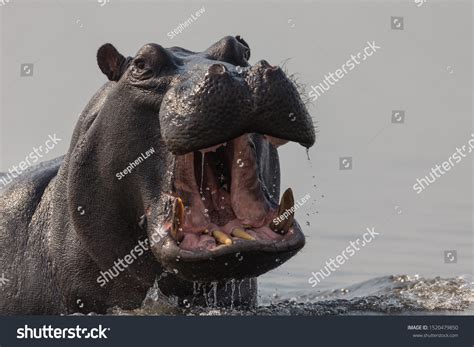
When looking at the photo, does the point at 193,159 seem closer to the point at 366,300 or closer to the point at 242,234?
the point at 242,234

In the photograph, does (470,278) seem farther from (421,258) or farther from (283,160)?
(283,160)

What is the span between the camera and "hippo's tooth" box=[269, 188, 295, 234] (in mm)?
5762

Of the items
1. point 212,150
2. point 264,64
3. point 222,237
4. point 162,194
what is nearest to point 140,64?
point 212,150

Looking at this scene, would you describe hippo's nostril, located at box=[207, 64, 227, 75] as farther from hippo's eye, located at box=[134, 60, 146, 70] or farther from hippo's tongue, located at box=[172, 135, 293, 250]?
hippo's eye, located at box=[134, 60, 146, 70]

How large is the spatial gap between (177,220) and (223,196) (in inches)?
15.1

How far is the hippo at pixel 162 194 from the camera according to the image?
18.6 feet

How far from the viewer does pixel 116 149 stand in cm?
638

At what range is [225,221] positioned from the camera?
5961 mm

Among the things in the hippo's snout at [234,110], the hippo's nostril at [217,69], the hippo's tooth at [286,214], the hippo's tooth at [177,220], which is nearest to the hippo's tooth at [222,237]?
the hippo's tooth at [177,220]

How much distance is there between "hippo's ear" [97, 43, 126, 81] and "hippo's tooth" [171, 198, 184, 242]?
114 centimetres

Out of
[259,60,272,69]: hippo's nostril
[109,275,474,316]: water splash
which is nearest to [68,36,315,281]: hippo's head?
[259,60,272,69]: hippo's nostril

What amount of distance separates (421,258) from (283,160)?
3856mm

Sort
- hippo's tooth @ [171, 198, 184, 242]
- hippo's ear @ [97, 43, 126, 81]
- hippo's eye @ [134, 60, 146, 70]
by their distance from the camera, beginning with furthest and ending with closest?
hippo's ear @ [97, 43, 126, 81]
hippo's eye @ [134, 60, 146, 70]
hippo's tooth @ [171, 198, 184, 242]

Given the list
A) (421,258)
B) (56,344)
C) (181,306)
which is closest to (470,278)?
(421,258)
